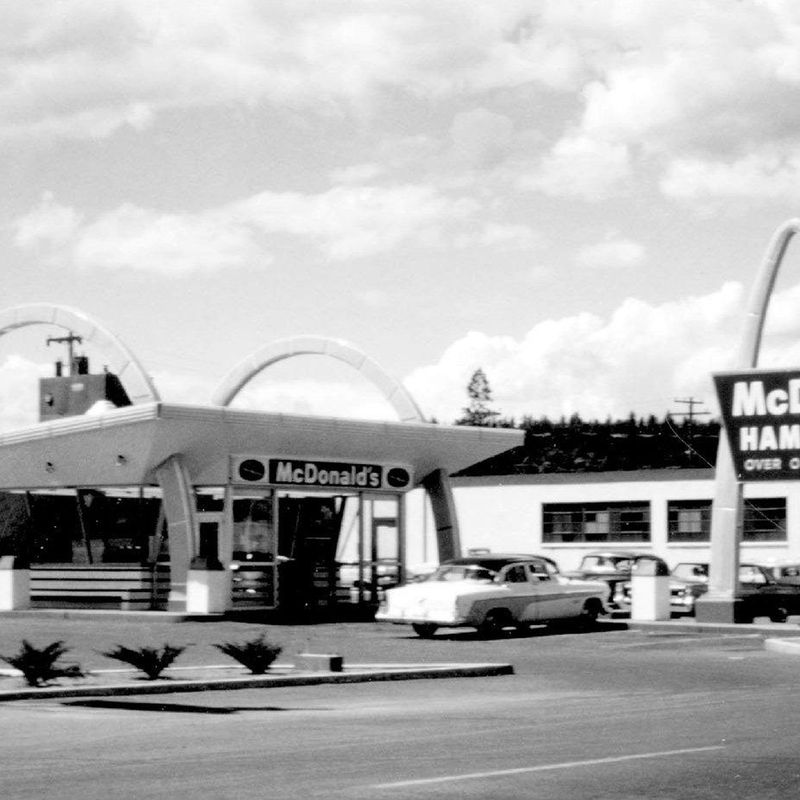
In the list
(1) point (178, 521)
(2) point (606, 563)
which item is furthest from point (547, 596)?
(2) point (606, 563)

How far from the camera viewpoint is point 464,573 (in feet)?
98.4

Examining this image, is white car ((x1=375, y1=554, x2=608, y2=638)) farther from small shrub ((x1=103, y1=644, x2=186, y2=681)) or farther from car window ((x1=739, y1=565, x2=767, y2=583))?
small shrub ((x1=103, y1=644, x2=186, y2=681))

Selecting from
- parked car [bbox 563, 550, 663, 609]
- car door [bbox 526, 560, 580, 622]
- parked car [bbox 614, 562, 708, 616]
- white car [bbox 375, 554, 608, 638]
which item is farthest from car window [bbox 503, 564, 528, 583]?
parked car [bbox 563, 550, 663, 609]

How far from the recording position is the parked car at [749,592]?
3397cm

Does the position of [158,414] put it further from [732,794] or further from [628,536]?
[628,536]

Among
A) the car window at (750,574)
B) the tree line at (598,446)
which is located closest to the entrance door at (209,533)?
the car window at (750,574)

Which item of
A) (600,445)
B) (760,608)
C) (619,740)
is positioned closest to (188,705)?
(619,740)

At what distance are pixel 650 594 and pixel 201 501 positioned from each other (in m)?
9.57

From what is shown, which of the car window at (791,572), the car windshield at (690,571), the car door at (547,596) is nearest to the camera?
the car door at (547,596)

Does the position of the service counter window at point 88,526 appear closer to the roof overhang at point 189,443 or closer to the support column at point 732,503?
the roof overhang at point 189,443

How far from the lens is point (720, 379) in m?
31.9

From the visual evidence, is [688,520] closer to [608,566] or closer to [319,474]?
[608,566]

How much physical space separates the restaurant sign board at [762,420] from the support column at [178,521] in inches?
Answer: 427

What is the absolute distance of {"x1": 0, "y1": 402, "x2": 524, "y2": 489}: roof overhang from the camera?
32.5 m
